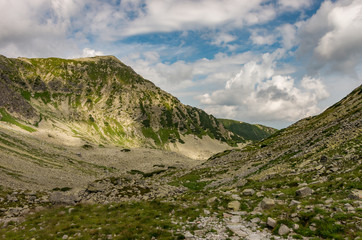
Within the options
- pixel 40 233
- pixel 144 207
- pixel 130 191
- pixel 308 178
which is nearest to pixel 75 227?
pixel 40 233

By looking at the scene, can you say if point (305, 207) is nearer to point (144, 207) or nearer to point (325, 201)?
point (325, 201)

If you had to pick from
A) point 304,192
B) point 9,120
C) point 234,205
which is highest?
point 9,120

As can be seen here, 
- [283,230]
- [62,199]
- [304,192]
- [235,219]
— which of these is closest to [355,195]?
[304,192]

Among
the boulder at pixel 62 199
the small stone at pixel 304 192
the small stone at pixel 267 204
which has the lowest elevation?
the boulder at pixel 62 199

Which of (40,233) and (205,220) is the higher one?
(205,220)

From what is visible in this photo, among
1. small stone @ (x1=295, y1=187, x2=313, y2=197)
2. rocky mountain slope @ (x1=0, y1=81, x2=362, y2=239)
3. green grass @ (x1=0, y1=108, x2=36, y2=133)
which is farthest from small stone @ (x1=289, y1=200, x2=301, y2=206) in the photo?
green grass @ (x1=0, y1=108, x2=36, y2=133)

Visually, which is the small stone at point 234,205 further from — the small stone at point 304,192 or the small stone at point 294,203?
the small stone at point 304,192

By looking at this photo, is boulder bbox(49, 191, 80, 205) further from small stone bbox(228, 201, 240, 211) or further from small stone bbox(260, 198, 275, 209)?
small stone bbox(260, 198, 275, 209)

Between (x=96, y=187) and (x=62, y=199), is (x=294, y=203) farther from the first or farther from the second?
(x=96, y=187)

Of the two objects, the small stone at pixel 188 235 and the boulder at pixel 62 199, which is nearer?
the small stone at pixel 188 235

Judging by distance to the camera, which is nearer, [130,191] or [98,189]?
[130,191]

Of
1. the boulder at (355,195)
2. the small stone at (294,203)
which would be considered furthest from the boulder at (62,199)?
the boulder at (355,195)

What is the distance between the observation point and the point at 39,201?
32.8m

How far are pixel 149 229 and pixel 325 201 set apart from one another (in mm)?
12900
